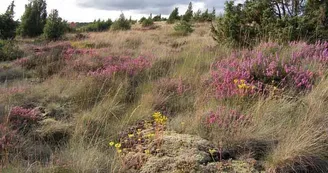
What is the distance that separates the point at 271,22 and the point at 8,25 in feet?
46.2

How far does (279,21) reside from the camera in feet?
22.7

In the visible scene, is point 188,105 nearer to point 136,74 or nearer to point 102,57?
point 136,74

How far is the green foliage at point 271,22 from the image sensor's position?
6734mm

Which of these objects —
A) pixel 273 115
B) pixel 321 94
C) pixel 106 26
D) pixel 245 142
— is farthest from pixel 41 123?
pixel 106 26

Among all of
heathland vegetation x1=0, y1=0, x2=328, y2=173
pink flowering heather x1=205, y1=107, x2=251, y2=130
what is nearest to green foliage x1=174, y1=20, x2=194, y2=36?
heathland vegetation x1=0, y1=0, x2=328, y2=173

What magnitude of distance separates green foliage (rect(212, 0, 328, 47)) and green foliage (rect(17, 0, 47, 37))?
Result: 14224 millimetres

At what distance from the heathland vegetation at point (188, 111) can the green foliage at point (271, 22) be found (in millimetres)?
28

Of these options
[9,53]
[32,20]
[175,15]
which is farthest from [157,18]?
[9,53]

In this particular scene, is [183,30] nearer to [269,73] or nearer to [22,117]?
[269,73]

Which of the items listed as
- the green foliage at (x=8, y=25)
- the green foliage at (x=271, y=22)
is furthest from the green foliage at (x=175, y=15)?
the green foliage at (x=271, y=22)

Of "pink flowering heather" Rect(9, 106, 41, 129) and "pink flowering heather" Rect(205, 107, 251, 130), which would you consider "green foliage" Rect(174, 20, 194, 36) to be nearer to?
"pink flowering heather" Rect(9, 106, 41, 129)

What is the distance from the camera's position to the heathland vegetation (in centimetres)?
Answer: 295

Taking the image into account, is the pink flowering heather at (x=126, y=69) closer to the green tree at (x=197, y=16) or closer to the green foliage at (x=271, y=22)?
A: the green foliage at (x=271, y=22)

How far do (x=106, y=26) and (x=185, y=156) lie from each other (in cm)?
2384
